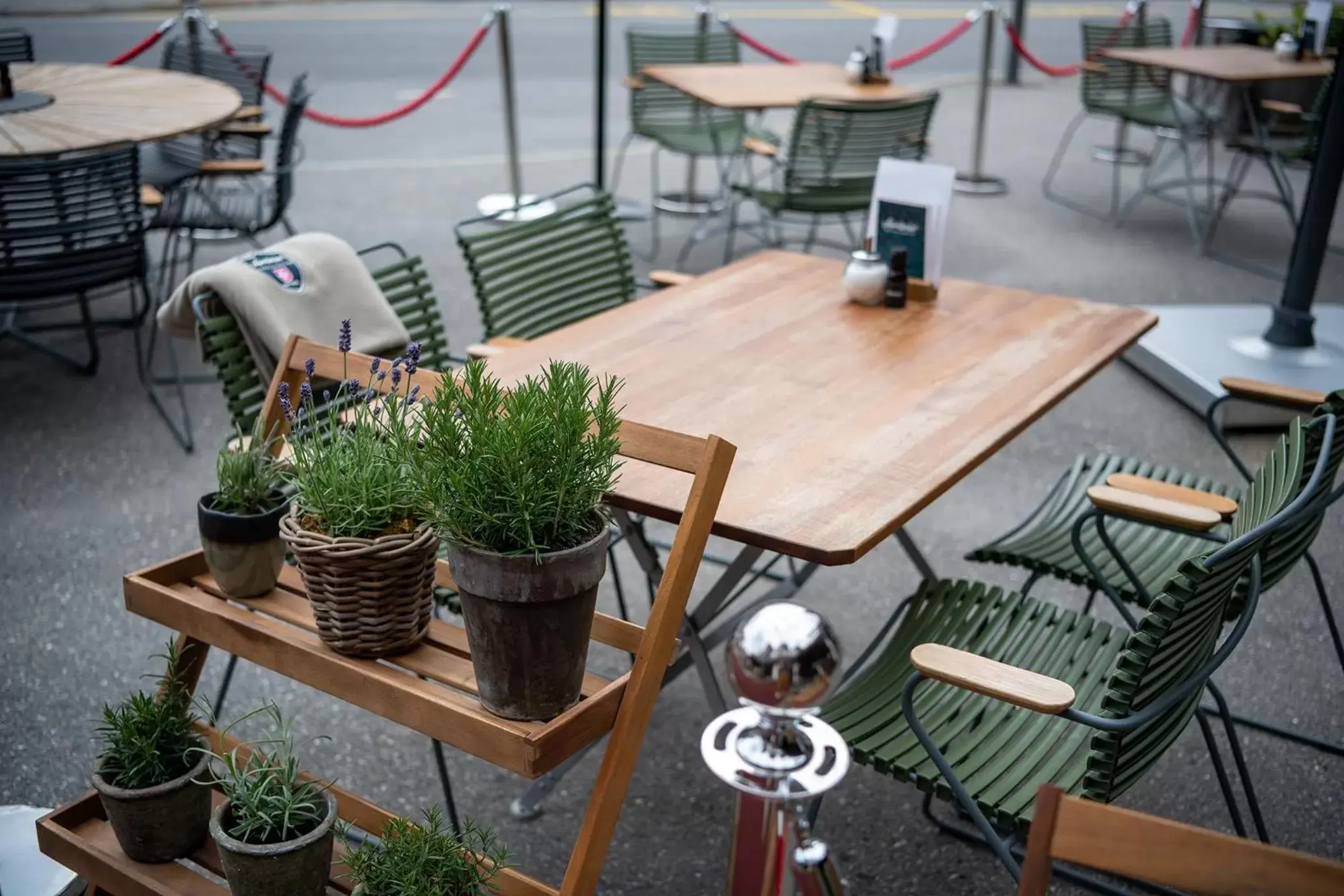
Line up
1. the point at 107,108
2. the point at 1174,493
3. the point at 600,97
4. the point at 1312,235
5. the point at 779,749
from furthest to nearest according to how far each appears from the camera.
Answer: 1. the point at 600,97
2. the point at 107,108
3. the point at 1312,235
4. the point at 1174,493
5. the point at 779,749

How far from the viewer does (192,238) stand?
5344 millimetres

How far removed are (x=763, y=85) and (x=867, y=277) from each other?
327 cm

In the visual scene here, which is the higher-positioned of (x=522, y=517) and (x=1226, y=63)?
(x=522, y=517)

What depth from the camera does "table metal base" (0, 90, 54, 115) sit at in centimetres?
495

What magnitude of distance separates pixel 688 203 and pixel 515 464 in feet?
19.3

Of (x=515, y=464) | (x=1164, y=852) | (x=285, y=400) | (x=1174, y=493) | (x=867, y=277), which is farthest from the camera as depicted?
(x=867, y=277)

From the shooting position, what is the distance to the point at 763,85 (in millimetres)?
6297

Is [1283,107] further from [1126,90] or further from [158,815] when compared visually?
[158,815]

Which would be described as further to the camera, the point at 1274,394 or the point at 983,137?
the point at 983,137

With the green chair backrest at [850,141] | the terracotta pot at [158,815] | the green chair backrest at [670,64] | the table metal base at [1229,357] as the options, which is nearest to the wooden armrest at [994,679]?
the terracotta pot at [158,815]

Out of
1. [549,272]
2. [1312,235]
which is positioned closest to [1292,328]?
[1312,235]

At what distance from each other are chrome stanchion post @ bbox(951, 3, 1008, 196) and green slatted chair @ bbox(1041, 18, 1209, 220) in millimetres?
330

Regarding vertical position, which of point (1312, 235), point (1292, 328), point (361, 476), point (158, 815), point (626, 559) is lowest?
point (626, 559)

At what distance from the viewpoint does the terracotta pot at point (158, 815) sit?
6.63ft
